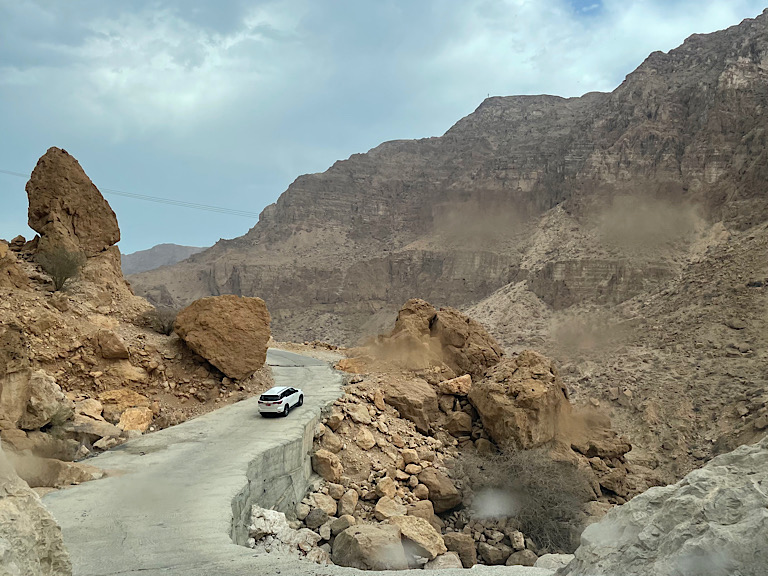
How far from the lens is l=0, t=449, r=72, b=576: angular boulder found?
3129 millimetres

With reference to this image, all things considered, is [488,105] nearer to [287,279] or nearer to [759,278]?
[287,279]

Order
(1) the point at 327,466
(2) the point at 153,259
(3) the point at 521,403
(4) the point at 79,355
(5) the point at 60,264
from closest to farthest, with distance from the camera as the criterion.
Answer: (1) the point at 327,466, (4) the point at 79,355, (5) the point at 60,264, (3) the point at 521,403, (2) the point at 153,259

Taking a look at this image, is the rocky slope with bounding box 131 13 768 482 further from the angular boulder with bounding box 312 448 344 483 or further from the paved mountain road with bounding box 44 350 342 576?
the paved mountain road with bounding box 44 350 342 576

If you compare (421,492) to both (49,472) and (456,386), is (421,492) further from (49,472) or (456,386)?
(49,472)

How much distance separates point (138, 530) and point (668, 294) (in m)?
43.1

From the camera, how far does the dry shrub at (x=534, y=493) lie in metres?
11.9

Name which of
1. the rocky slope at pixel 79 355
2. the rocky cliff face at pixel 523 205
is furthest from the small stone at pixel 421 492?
the rocky cliff face at pixel 523 205

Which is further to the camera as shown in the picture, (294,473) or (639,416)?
(639,416)

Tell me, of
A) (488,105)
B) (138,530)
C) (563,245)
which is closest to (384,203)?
(488,105)

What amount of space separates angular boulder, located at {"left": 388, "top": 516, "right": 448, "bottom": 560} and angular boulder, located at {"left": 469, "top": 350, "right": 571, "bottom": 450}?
634 cm

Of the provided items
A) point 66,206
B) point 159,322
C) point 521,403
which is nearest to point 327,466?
point 521,403

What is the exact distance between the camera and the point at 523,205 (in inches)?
3155

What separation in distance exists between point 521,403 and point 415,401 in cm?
316

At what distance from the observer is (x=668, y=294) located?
135 ft
